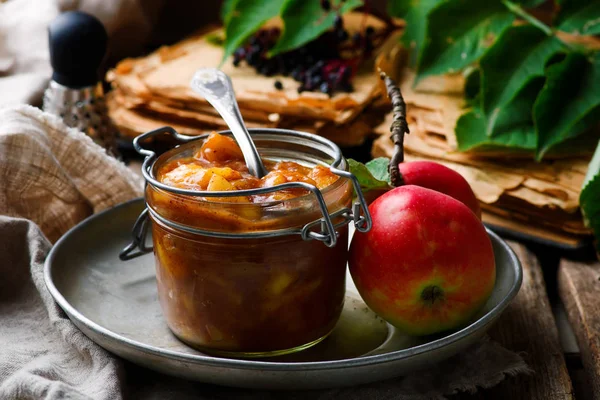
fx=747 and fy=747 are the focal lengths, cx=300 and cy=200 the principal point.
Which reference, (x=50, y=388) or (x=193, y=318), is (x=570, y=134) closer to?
(x=193, y=318)

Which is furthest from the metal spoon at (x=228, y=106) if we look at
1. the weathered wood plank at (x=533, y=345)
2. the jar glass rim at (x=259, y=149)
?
the weathered wood plank at (x=533, y=345)

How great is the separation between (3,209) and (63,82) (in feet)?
1.21

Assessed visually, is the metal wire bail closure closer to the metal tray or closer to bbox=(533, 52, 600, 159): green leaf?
the metal tray

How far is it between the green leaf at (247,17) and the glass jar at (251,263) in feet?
2.92

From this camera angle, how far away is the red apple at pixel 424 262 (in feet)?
2.74

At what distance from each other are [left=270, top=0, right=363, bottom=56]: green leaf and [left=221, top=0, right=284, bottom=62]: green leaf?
0.11 ft

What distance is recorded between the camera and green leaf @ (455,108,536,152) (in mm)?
1354

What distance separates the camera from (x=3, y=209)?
109cm

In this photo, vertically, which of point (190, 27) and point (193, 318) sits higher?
point (193, 318)

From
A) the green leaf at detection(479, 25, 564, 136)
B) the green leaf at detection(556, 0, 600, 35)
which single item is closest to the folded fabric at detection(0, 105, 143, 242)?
the green leaf at detection(479, 25, 564, 136)

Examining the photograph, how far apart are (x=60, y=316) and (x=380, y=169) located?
449mm

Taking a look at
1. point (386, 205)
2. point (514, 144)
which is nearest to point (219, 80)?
point (386, 205)

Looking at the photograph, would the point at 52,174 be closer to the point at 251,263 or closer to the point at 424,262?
the point at 251,263

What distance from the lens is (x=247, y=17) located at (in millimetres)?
1759
